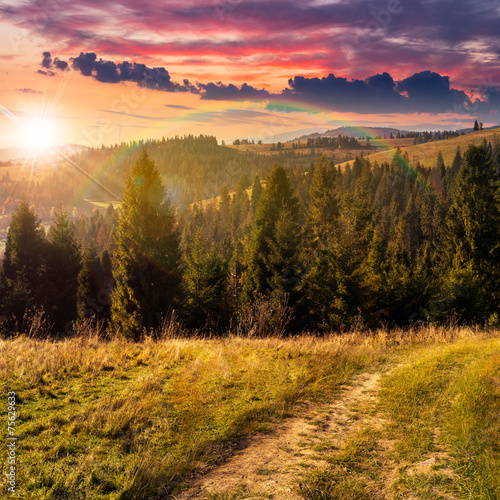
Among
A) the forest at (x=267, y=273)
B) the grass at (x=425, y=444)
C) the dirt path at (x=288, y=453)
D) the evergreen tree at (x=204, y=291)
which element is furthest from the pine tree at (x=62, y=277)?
the grass at (x=425, y=444)

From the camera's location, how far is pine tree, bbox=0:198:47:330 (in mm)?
28422

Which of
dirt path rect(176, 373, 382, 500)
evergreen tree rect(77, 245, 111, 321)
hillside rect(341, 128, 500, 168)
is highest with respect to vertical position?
hillside rect(341, 128, 500, 168)

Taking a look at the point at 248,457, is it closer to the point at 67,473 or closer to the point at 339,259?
the point at 67,473

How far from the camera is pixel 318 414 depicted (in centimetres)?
627

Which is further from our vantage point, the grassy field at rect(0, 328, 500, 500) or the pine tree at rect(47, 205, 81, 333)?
the pine tree at rect(47, 205, 81, 333)

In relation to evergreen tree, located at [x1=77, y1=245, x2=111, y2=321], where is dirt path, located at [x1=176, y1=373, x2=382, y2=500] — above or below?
above

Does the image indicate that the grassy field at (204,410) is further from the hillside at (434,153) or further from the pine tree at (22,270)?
the hillside at (434,153)

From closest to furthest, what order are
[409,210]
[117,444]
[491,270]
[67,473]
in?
[67,473] < [117,444] < [491,270] < [409,210]

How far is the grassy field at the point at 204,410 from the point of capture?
166 inches

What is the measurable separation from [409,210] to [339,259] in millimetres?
84779

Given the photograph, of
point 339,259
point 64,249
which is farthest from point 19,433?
point 64,249

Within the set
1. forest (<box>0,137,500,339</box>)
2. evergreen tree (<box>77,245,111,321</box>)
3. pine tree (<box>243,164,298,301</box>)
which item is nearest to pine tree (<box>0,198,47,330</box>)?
forest (<box>0,137,500,339</box>)

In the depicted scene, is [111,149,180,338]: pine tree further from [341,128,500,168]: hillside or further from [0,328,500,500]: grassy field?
[341,128,500,168]: hillside

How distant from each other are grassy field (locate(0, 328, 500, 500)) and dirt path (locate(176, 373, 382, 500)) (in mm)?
218
